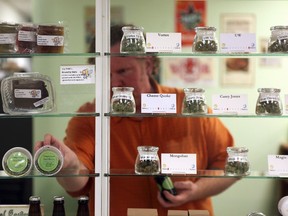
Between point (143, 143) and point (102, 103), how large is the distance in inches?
32.5

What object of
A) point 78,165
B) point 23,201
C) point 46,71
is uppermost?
point 46,71

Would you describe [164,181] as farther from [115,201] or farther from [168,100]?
[168,100]

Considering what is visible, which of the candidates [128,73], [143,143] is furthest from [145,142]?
[128,73]

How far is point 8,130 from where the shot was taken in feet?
11.1

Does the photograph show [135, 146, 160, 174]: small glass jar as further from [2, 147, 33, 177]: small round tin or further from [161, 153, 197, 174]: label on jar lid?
[2, 147, 33, 177]: small round tin

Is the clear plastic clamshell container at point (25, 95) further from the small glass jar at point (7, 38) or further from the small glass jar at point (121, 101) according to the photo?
the small glass jar at point (121, 101)

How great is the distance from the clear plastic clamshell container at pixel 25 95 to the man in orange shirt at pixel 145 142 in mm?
659

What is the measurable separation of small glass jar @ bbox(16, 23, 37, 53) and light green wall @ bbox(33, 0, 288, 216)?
94cm

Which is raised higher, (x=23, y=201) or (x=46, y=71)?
(x=46, y=71)

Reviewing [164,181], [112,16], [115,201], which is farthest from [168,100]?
[112,16]

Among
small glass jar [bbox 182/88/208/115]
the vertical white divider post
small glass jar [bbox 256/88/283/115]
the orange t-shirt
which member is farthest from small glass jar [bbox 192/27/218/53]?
the orange t-shirt

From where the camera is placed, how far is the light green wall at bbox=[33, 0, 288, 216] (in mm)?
3504

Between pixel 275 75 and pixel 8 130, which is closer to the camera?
pixel 8 130

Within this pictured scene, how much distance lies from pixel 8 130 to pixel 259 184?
1695mm
